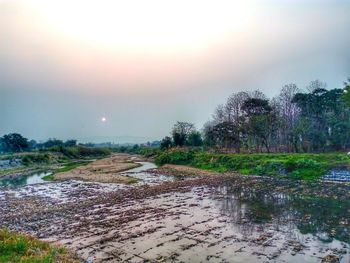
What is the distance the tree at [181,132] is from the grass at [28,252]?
59783mm

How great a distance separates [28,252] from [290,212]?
42.4 ft

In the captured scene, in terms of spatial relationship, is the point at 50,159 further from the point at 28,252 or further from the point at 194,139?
the point at 28,252

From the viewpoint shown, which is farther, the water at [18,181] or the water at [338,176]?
the water at [18,181]

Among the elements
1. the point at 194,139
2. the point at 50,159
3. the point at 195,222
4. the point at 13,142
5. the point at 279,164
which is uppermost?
the point at 13,142

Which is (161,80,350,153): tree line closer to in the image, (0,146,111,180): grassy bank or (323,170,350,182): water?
(323,170,350,182): water

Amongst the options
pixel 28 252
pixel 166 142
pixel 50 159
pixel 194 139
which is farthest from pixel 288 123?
pixel 50 159

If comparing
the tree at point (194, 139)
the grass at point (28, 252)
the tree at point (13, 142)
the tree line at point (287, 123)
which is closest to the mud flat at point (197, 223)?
the grass at point (28, 252)

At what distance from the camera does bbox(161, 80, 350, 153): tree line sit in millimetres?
40469

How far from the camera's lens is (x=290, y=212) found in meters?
16.8

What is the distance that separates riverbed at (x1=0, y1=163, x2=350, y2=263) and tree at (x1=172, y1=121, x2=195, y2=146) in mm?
44369

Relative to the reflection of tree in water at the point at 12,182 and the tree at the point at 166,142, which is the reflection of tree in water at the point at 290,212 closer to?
the reflection of tree in water at the point at 12,182

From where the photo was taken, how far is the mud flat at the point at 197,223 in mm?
11109

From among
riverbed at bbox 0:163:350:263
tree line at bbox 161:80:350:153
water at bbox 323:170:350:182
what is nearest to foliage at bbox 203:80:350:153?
tree line at bbox 161:80:350:153

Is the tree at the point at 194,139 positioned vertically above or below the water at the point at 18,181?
above
